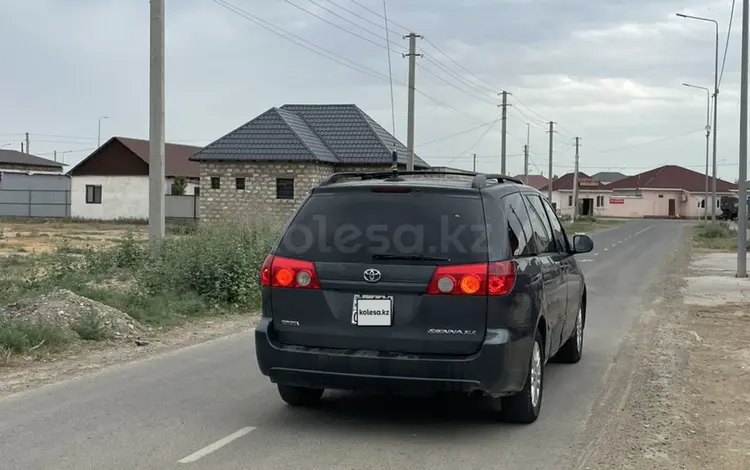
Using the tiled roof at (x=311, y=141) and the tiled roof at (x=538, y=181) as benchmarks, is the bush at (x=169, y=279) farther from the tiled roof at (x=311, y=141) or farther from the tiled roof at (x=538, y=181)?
the tiled roof at (x=538, y=181)

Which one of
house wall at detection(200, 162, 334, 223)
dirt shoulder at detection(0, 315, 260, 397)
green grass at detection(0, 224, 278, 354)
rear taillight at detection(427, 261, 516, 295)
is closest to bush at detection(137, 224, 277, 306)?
green grass at detection(0, 224, 278, 354)

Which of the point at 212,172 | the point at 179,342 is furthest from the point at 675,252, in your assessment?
the point at 179,342

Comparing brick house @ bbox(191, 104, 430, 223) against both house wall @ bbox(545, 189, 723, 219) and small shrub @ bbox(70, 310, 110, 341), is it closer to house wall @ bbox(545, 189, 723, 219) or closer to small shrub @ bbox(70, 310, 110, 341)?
small shrub @ bbox(70, 310, 110, 341)

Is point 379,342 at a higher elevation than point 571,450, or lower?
higher

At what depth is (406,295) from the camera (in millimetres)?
6289

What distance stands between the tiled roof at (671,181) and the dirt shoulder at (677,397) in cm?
9102

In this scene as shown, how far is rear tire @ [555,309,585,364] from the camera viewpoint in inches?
376

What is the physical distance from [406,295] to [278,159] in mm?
34656

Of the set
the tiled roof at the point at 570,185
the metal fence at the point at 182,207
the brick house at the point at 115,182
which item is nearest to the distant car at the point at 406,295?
the metal fence at the point at 182,207

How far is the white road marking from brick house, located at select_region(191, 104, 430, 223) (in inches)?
1282

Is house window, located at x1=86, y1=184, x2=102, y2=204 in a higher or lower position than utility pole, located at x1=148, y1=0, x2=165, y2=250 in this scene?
lower

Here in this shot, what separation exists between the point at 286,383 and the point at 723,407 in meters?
3.80

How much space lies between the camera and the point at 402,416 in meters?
7.15

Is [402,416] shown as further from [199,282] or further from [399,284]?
[199,282]
